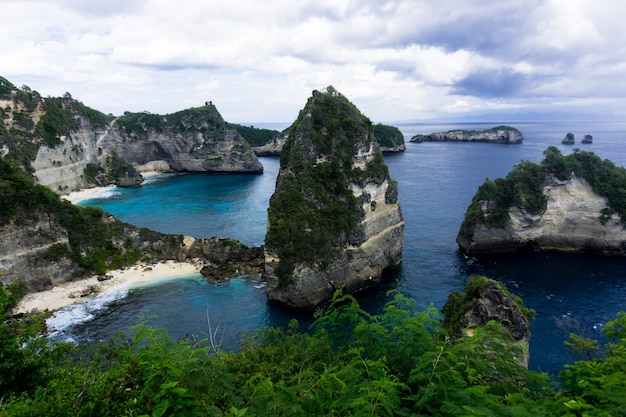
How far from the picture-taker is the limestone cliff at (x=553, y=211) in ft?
145

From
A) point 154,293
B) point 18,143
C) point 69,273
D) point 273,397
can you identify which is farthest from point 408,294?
point 18,143

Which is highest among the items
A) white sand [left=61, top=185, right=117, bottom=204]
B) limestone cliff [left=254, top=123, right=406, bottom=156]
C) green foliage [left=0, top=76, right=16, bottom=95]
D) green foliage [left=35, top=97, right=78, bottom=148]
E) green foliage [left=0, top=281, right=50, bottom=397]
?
green foliage [left=0, top=76, right=16, bottom=95]

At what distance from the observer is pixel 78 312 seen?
33.8 meters

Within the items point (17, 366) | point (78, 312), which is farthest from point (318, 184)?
point (17, 366)

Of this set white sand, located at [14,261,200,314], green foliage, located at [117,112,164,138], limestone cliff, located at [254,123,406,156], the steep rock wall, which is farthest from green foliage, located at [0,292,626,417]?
limestone cliff, located at [254,123,406,156]

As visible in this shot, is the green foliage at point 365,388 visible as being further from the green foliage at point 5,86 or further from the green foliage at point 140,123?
the green foliage at point 140,123

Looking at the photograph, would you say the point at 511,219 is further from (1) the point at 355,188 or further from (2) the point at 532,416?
(2) the point at 532,416

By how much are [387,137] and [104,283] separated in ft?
390

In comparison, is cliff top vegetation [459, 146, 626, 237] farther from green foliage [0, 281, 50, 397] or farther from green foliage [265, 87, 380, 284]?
green foliage [0, 281, 50, 397]

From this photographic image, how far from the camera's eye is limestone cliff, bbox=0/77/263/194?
67500 mm

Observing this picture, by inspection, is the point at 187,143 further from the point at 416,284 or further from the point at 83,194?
the point at 416,284

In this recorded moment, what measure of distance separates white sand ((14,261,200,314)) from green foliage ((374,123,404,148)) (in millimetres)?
108026

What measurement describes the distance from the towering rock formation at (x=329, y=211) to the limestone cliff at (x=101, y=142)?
1864 inches

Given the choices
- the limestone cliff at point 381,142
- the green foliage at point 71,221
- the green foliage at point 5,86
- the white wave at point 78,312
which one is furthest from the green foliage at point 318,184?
the limestone cliff at point 381,142
